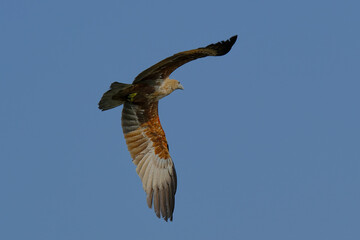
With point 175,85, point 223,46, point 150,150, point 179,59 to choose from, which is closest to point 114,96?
point 175,85

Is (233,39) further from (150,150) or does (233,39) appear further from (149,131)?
(150,150)

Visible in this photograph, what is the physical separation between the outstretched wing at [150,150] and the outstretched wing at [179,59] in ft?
3.58

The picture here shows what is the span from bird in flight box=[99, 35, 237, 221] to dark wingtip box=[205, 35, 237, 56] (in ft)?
3.61

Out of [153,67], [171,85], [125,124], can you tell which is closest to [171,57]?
[153,67]

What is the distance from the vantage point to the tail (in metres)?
12.3

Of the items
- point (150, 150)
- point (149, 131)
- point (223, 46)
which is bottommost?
point (150, 150)

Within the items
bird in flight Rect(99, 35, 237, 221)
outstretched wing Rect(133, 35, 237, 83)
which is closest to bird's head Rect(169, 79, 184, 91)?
bird in flight Rect(99, 35, 237, 221)

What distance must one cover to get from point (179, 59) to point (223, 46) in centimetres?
85

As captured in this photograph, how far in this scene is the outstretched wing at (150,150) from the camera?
13195mm

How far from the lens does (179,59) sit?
37.7 feet

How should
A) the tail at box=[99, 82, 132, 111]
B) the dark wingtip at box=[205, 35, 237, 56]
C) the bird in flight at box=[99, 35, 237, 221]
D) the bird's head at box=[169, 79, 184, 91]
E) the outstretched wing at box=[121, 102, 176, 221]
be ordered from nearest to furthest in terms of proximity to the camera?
the dark wingtip at box=[205, 35, 237, 56], the tail at box=[99, 82, 132, 111], the bird in flight at box=[99, 35, 237, 221], the bird's head at box=[169, 79, 184, 91], the outstretched wing at box=[121, 102, 176, 221]

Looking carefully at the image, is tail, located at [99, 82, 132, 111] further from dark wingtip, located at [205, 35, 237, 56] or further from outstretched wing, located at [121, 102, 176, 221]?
dark wingtip, located at [205, 35, 237, 56]

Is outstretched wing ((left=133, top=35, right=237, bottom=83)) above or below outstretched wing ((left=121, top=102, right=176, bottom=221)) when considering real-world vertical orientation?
above

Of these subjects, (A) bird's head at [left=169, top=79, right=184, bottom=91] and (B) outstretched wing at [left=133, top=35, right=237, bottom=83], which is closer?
(B) outstretched wing at [left=133, top=35, right=237, bottom=83]
